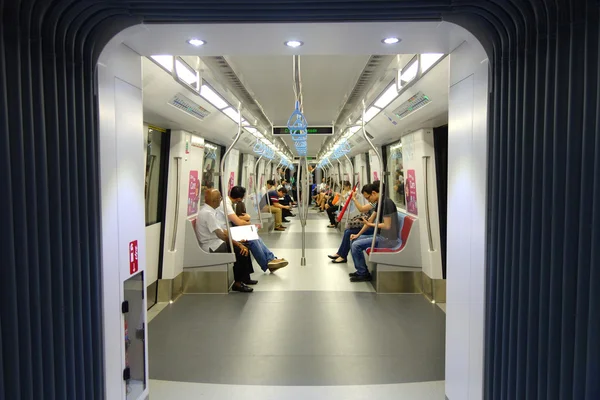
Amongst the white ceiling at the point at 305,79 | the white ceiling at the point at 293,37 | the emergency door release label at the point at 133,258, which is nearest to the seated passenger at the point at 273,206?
the white ceiling at the point at 305,79

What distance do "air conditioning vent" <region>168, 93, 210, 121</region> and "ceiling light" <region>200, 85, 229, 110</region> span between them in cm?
16

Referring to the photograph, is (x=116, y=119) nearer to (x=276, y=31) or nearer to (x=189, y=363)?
(x=276, y=31)

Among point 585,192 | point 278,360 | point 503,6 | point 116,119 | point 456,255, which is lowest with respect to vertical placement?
point 278,360

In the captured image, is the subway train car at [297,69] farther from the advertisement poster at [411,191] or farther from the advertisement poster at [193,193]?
the advertisement poster at [411,191]

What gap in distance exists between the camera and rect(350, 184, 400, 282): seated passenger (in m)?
6.38

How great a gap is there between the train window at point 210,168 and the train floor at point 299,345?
7.92ft

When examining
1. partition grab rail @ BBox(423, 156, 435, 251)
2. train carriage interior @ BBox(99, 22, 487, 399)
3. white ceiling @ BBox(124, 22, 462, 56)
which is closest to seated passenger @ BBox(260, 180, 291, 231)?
train carriage interior @ BBox(99, 22, 487, 399)

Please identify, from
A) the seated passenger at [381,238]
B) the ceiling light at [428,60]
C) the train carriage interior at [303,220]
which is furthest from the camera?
the seated passenger at [381,238]

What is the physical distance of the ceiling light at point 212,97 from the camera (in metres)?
4.49

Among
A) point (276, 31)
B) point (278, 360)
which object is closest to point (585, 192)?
point (276, 31)

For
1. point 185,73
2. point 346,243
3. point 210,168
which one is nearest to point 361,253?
point 346,243

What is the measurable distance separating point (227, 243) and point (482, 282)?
4476 millimetres

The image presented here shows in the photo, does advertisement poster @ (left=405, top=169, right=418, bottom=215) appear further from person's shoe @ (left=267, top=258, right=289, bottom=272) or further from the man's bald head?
the man's bald head

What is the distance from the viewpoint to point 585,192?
53.7 inches
